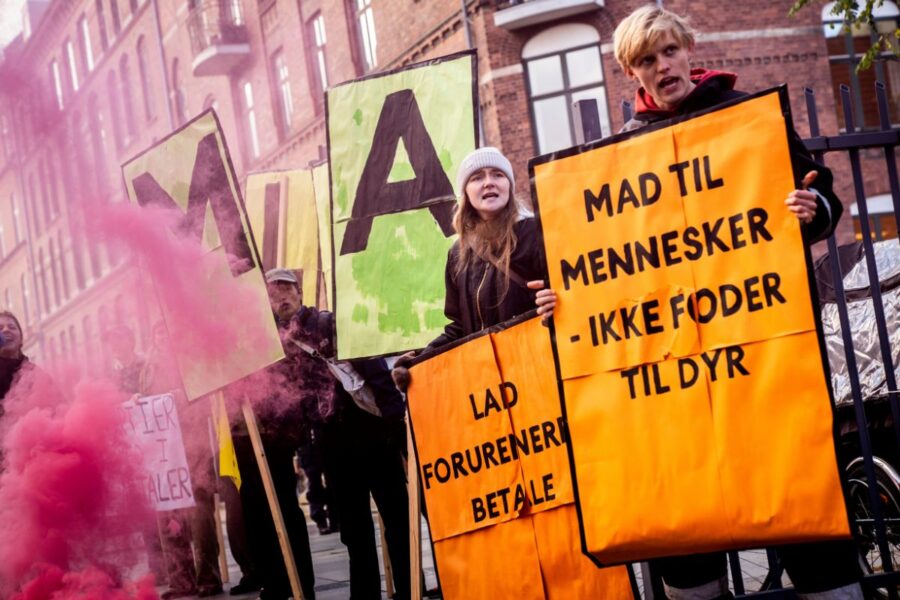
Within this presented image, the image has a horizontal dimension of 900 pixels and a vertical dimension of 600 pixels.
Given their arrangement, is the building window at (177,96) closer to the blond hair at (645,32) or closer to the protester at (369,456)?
the protester at (369,456)

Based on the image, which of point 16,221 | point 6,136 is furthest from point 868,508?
point 16,221

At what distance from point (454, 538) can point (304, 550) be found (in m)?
2.33

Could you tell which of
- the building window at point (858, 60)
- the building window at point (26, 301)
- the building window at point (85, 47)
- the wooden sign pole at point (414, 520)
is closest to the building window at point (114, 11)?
the building window at point (85, 47)

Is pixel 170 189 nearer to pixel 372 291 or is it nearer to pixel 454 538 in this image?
pixel 372 291

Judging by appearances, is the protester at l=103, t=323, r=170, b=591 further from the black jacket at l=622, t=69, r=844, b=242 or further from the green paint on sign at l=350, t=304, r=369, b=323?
the black jacket at l=622, t=69, r=844, b=242

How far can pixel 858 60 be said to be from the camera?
20719 millimetres

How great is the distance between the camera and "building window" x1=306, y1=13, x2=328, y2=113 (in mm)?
25219

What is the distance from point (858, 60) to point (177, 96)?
60.3 feet

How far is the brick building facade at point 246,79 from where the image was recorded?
7.04 meters

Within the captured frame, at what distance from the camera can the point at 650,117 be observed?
3506 millimetres

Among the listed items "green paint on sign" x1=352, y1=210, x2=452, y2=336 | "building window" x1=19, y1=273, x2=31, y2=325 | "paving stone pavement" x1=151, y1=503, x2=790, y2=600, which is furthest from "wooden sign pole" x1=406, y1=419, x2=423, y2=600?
"building window" x1=19, y1=273, x2=31, y2=325

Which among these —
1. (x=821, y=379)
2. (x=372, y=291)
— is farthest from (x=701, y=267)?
(x=372, y=291)

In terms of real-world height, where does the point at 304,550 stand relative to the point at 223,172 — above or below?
below

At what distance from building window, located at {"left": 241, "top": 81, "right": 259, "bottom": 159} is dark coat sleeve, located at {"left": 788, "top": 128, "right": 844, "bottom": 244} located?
26.5m
